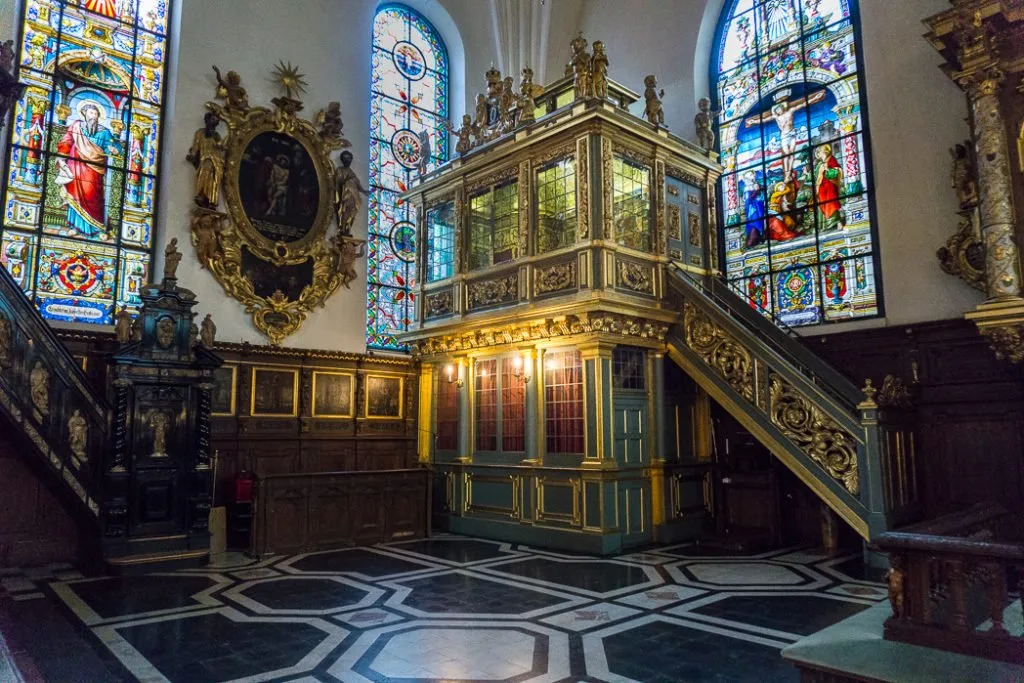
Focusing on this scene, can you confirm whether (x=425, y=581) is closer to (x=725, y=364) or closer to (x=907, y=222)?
(x=725, y=364)

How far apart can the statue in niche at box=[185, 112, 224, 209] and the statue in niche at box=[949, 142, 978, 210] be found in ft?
37.0

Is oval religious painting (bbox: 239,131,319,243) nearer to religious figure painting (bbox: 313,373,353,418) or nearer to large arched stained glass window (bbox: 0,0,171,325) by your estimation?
large arched stained glass window (bbox: 0,0,171,325)

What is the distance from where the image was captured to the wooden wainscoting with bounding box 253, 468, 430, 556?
9602mm

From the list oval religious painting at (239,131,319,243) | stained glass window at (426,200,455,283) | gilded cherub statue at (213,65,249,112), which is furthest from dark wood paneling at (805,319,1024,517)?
gilded cherub statue at (213,65,249,112)

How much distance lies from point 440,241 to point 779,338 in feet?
19.6

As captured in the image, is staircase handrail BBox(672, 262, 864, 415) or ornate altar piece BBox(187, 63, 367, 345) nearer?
staircase handrail BBox(672, 262, 864, 415)

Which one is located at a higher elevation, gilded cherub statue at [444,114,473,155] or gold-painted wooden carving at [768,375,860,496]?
gilded cherub statue at [444,114,473,155]

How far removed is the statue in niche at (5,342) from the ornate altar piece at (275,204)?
150 inches

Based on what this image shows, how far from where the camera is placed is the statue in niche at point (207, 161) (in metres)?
11.9

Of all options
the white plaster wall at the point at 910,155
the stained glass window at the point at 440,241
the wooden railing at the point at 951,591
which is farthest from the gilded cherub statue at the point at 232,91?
the wooden railing at the point at 951,591

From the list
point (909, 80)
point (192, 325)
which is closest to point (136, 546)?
point (192, 325)

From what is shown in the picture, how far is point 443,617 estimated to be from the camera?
624cm

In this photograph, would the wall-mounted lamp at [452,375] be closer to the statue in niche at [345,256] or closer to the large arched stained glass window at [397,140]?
the large arched stained glass window at [397,140]

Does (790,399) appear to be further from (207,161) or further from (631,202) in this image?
(207,161)
